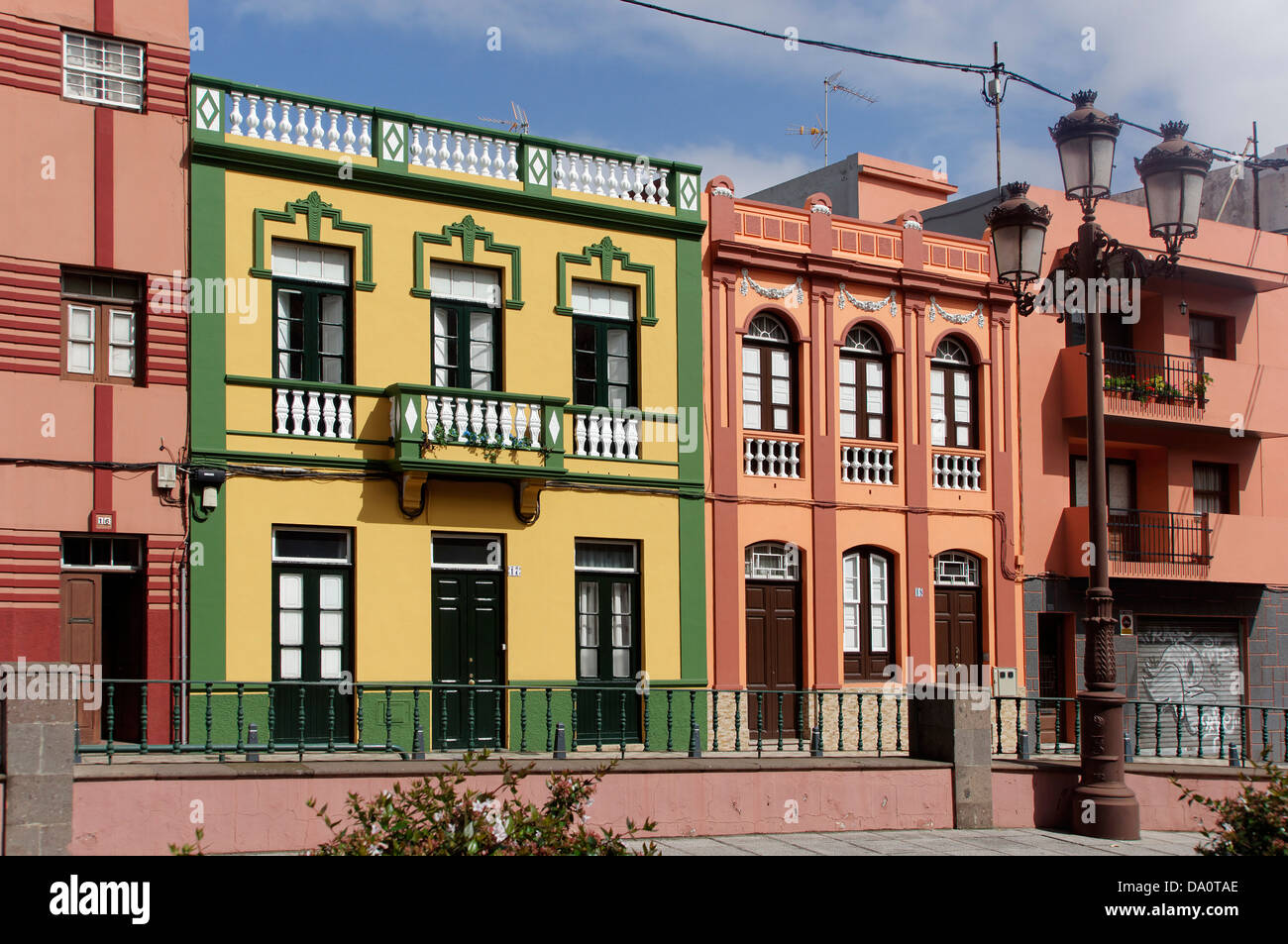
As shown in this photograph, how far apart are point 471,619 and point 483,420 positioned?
2.75m

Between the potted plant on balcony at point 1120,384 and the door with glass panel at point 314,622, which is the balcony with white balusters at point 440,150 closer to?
the door with glass panel at point 314,622

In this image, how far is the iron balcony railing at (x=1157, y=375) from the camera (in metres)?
26.0

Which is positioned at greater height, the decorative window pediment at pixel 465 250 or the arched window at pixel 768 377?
the decorative window pediment at pixel 465 250

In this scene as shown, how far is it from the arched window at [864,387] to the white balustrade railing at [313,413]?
848cm

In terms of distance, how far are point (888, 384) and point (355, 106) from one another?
32.4ft

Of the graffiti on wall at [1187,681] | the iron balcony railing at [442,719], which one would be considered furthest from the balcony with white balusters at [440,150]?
the graffiti on wall at [1187,681]

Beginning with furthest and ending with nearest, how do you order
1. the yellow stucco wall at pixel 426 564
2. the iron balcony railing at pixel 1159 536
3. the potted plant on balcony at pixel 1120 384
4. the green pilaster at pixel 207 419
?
the iron balcony railing at pixel 1159 536 → the potted plant on balcony at pixel 1120 384 → the yellow stucco wall at pixel 426 564 → the green pilaster at pixel 207 419

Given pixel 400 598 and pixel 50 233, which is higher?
pixel 50 233

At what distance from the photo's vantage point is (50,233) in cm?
1719

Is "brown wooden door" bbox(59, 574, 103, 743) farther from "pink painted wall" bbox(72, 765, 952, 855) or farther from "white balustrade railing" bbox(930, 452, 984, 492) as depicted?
"white balustrade railing" bbox(930, 452, 984, 492)

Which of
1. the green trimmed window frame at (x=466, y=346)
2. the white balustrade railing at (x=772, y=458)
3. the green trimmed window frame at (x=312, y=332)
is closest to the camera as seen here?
the green trimmed window frame at (x=312, y=332)

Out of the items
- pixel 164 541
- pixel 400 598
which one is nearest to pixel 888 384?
pixel 400 598

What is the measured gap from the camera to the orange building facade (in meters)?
22.2
